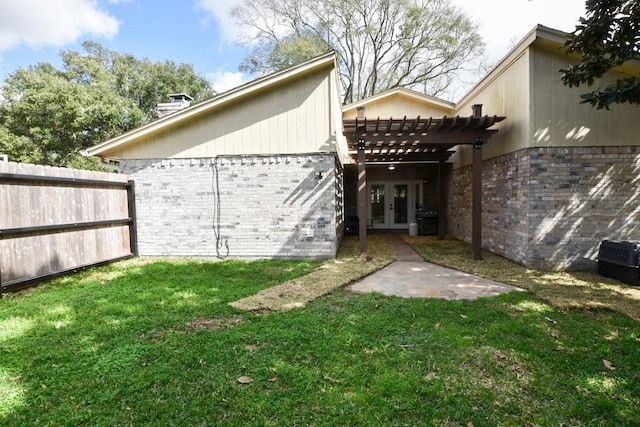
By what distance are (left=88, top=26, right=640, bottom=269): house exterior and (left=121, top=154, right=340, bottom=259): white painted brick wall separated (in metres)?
0.03

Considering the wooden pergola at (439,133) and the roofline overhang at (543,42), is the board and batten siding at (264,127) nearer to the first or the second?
the wooden pergola at (439,133)

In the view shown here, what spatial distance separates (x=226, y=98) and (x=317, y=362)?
21.5 feet

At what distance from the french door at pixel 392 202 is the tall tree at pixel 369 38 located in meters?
9.44

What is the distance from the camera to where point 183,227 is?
8.16 m

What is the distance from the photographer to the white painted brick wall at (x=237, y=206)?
25.5ft

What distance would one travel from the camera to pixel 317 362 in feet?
9.93

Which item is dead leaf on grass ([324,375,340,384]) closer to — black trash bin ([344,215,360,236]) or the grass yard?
the grass yard

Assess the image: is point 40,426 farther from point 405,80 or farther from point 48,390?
point 405,80

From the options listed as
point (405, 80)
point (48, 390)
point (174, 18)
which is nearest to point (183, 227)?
point (48, 390)

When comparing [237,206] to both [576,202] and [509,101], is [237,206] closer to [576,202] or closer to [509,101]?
[509,101]

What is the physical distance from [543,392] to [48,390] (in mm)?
4001

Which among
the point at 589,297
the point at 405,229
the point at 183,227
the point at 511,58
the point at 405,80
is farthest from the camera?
the point at 405,80

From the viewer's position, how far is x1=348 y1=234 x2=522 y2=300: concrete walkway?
16.8ft

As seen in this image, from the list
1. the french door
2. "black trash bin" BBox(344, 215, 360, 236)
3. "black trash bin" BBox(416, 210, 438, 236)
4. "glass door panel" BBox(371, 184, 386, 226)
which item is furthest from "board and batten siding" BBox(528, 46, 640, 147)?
"glass door panel" BBox(371, 184, 386, 226)
